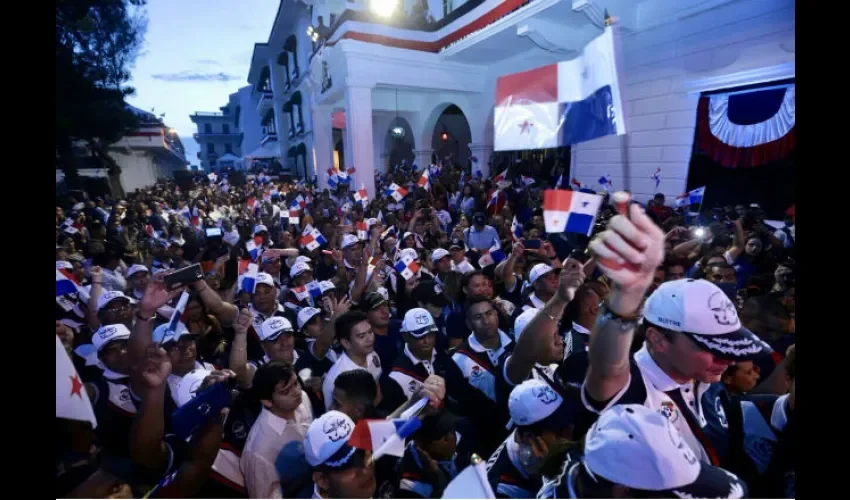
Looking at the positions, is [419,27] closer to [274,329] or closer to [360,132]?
[360,132]

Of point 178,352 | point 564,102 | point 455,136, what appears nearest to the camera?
point 178,352

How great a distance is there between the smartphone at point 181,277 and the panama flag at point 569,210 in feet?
7.64

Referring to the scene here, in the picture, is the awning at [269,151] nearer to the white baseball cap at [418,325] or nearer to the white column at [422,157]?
the white column at [422,157]

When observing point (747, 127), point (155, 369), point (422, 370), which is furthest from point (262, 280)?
point (747, 127)

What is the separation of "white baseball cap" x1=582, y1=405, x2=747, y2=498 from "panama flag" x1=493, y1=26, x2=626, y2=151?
186 cm

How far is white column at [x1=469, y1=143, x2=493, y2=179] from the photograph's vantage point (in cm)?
1552

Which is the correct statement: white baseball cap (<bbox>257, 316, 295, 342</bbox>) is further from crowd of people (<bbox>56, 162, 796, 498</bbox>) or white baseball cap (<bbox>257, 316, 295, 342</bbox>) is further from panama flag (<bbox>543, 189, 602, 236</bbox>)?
→ panama flag (<bbox>543, 189, 602, 236</bbox>)

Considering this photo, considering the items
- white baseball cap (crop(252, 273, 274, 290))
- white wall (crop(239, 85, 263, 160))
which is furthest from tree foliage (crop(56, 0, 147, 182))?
white wall (crop(239, 85, 263, 160))

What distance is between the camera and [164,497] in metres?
2.08

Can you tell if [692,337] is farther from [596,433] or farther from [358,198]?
[358,198]

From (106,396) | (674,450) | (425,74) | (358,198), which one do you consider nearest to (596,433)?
(674,450)

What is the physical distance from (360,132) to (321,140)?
19.3ft

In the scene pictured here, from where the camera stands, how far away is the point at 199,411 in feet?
7.29

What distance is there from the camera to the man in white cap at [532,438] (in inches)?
80.6
